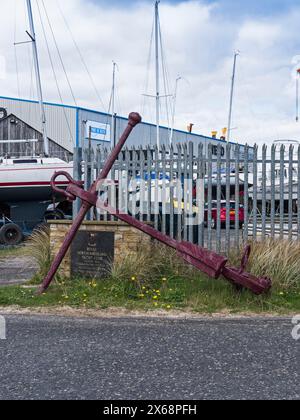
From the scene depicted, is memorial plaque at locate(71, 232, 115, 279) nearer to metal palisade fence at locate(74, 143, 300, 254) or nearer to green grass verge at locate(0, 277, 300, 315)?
green grass verge at locate(0, 277, 300, 315)

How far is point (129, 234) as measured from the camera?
24.5 feet

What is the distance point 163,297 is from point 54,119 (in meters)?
26.2

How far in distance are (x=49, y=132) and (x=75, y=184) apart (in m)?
25.8

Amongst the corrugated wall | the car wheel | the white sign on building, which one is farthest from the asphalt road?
the white sign on building

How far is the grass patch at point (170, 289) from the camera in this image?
6.36 metres

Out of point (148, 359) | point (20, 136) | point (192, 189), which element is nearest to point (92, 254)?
point (192, 189)

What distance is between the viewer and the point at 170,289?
6.86 metres

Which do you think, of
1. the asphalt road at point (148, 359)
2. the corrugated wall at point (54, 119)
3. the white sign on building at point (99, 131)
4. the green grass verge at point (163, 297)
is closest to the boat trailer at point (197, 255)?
the green grass verge at point (163, 297)

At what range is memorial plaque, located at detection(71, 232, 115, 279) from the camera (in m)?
7.46

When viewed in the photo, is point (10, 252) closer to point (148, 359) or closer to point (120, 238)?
point (120, 238)

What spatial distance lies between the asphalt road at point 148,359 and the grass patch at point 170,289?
568 millimetres

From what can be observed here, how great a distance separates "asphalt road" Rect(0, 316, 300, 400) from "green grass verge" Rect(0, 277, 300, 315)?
512 mm

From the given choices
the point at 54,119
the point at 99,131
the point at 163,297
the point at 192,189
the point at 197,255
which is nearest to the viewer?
the point at 197,255

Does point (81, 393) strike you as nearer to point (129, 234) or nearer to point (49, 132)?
point (129, 234)
